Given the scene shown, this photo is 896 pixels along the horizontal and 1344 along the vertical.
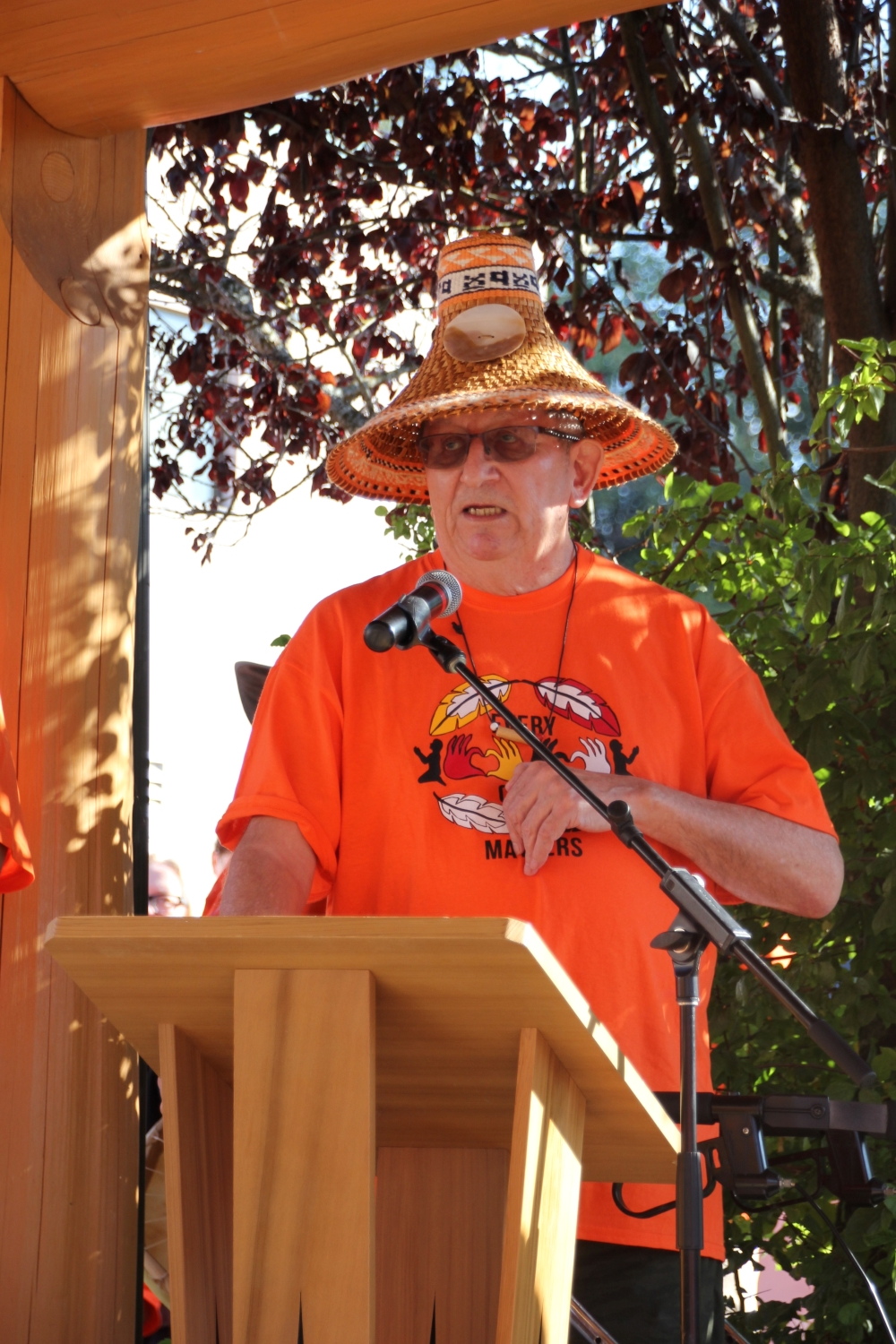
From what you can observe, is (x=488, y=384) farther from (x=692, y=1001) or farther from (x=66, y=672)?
(x=692, y=1001)

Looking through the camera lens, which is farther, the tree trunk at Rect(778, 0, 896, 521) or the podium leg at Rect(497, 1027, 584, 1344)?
the tree trunk at Rect(778, 0, 896, 521)

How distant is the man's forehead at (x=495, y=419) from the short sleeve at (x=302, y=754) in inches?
17.9

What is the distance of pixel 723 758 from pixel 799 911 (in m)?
0.30

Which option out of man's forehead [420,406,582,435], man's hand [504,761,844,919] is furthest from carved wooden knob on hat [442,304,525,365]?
man's hand [504,761,844,919]

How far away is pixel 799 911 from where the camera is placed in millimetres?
2549

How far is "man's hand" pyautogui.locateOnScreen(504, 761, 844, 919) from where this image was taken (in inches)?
92.2

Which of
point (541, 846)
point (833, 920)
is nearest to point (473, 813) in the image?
point (541, 846)

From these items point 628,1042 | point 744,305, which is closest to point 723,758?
point 628,1042

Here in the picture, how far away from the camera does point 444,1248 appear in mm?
1916

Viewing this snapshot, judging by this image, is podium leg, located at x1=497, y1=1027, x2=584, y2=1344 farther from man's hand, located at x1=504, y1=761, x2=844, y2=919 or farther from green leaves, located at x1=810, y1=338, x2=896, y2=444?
green leaves, located at x1=810, y1=338, x2=896, y2=444

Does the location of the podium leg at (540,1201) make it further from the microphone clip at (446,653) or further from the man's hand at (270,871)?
the man's hand at (270,871)

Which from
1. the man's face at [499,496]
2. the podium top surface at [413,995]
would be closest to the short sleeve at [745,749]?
the man's face at [499,496]

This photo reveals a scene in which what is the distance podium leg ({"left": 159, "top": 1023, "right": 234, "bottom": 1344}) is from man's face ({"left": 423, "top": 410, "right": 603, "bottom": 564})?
1.30 metres

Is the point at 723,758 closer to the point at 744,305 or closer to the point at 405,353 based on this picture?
the point at 744,305
